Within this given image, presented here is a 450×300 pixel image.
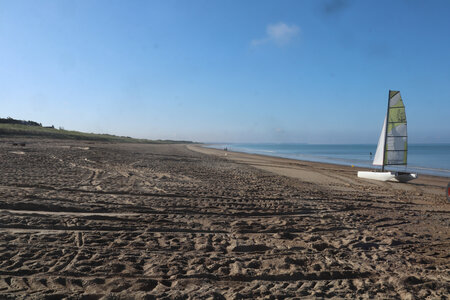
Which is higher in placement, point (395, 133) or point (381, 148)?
point (395, 133)

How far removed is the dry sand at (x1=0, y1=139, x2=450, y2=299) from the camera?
355 centimetres

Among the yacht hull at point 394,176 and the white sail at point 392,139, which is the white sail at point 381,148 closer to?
the white sail at point 392,139

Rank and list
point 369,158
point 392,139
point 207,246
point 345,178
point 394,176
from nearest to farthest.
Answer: point 207,246 < point 394,176 < point 345,178 < point 392,139 < point 369,158

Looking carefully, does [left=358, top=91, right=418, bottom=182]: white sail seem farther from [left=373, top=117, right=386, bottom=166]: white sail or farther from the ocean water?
the ocean water

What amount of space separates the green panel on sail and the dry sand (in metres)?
9.56

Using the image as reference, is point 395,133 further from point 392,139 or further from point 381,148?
point 381,148

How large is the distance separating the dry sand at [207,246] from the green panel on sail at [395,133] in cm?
956

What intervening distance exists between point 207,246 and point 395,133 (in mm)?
16625


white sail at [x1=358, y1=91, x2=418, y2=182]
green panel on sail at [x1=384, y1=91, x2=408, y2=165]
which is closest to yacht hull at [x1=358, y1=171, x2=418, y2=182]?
white sail at [x1=358, y1=91, x2=418, y2=182]

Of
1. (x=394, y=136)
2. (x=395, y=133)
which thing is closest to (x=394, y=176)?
(x=394, y=136)

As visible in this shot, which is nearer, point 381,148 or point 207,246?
point 207,246

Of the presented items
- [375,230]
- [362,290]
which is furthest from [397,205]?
[362,290]

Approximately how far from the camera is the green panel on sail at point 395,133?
55.6 feet

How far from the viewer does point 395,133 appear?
57.4 feet
